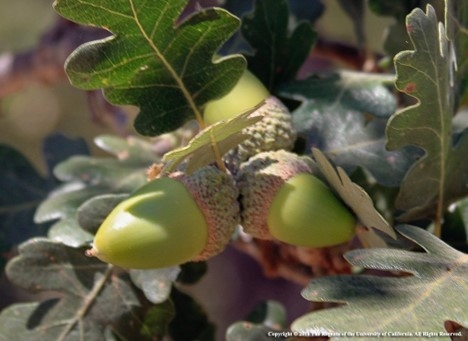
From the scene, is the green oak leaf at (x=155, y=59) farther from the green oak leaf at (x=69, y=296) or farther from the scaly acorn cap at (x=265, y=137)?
the green oak leaf at (x=69, y=296)

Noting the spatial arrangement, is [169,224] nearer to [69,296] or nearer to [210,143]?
[210,143]

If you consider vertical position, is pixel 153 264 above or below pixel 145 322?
above

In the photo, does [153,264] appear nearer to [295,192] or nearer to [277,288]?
[295,192]

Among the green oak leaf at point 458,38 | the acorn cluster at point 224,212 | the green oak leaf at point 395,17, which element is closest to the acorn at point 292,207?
the acorn cluster at point 224,212

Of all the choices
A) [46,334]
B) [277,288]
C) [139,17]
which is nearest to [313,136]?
[139,17]

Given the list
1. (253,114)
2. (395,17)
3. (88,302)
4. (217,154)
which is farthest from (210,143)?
(395,17)
